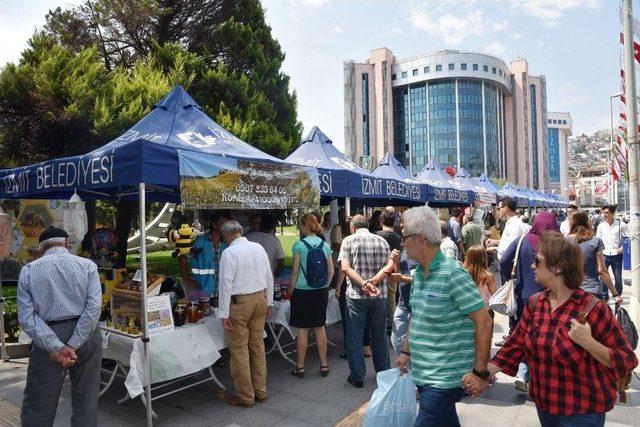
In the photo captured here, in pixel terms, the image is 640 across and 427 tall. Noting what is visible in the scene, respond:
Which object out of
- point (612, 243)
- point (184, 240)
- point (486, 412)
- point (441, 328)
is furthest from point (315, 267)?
point (612, 243)

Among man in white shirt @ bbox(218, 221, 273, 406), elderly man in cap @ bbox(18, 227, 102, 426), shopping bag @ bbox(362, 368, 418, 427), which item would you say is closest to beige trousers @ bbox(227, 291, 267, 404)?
man in white shirt @ bbox(218, 221, 273, 406)

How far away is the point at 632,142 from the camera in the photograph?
7152 mm

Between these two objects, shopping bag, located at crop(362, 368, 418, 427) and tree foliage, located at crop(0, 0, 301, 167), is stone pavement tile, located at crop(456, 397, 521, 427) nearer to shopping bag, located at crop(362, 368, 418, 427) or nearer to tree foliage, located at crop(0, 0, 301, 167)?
shopping bag, located at crop(362, 368, 418, 427)

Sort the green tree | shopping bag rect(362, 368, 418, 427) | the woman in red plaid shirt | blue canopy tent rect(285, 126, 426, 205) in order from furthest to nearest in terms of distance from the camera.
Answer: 1. the green tree
2. blue canopy tent rect(285, 126, 426, 205)
3. shopping bag rect(362, 368, 418, 427)
4. the woman in red plaid shirt

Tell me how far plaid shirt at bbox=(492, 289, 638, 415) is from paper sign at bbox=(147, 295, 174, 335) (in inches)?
126

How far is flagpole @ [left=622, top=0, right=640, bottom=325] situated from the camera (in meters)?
6.97

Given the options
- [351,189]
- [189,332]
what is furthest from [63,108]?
[189,332]

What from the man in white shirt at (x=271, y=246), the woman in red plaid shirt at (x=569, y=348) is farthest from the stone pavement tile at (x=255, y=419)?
the woman in red plaid shirt at (x=569, y=348)

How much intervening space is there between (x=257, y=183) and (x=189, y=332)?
1.68 m

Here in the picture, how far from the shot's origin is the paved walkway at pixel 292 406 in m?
3.93

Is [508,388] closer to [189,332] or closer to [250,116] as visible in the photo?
[189,332]

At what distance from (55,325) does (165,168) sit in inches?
60.4

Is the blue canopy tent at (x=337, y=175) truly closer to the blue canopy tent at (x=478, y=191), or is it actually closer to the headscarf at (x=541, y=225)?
the headscarf at (x=541, y=225)

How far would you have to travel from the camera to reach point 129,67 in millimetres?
15312
